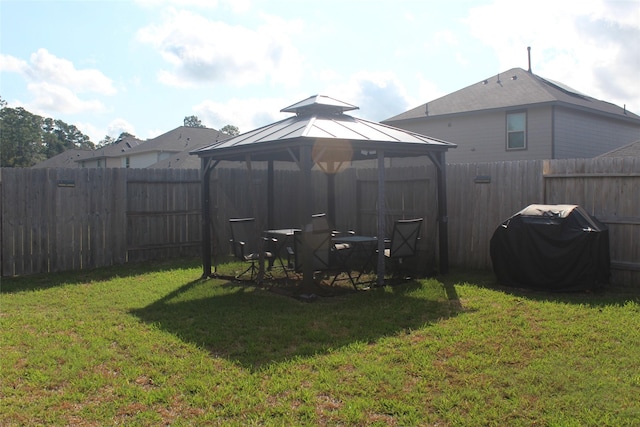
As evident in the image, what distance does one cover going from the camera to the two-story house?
52.6 ft

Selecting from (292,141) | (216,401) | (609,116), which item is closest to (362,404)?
(216,401)

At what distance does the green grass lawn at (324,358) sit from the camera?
3564 millimetres

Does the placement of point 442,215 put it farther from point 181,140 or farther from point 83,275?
point 181,140

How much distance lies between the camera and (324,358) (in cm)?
459

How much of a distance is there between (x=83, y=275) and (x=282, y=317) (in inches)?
178

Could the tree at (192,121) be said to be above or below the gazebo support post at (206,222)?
A: above

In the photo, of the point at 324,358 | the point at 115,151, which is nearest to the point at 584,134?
the point at 324,358

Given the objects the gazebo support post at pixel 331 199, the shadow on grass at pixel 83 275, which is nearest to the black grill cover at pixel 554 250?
the gazebo support post at pixel 331 199

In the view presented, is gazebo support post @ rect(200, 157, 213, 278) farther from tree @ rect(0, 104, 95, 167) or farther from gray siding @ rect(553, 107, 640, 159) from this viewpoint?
tree @ rect(0, 104, 95, 167)

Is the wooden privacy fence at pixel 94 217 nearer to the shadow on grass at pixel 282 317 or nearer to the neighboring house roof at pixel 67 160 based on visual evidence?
the shadow on grass at pixel 282 317

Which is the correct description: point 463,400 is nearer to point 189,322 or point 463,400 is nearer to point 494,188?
point 189,322

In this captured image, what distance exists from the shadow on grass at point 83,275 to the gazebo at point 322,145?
4.55 feet

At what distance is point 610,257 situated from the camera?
7414 mm

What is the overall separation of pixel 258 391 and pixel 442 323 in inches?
96.3
